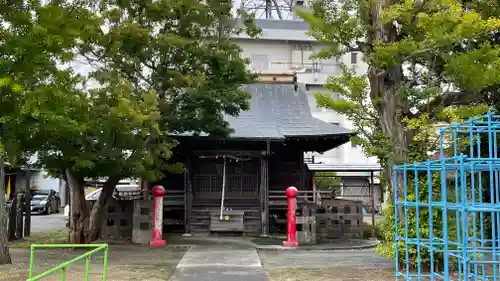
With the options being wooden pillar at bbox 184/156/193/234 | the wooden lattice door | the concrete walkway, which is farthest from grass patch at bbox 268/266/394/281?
the wooden lattice door

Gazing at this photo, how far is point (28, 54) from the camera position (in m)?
10.5

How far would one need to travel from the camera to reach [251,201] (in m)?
20.1

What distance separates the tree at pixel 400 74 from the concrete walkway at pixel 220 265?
11.8ft

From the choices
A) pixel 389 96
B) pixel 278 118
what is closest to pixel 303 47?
pixel 278 118

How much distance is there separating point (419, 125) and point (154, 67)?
28.5 feet

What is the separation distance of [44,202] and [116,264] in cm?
2344

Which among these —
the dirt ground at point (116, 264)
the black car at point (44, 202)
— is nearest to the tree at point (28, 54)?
the dirt ground at point (116, 264)

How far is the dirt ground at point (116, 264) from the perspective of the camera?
1014 cm

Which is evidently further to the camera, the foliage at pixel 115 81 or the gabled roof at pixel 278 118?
the gabled roof at pixel 278 118

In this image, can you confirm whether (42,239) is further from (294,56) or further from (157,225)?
(294,56)

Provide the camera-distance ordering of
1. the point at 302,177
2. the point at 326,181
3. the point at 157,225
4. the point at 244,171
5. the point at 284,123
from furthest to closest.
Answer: the point at 326,181, the point at 302,177, the point at 284,123, the point at 244,171, the point at 157,225

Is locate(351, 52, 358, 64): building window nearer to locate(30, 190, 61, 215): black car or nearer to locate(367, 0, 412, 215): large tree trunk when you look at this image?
locate(30, 190, 61, 215): black car

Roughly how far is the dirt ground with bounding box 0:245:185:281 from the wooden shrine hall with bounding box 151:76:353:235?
4.04m

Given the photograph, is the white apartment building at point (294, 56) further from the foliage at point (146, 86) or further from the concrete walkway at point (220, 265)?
the concrete walkway at point (220, 265)
